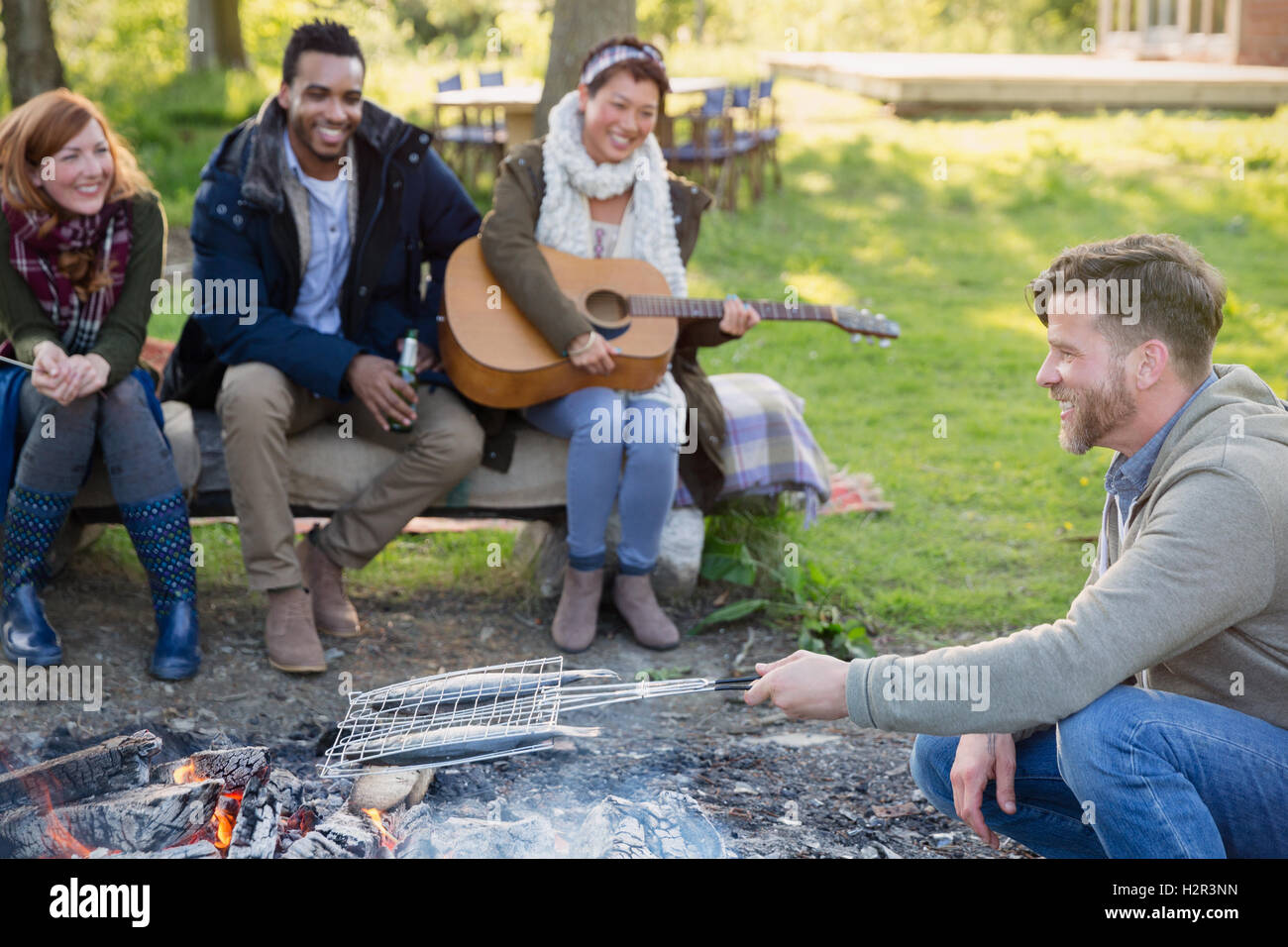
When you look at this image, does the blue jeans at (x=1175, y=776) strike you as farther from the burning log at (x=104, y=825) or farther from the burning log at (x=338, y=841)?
the burning log at (x=104, y=825)

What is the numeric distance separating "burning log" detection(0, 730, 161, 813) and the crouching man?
146 centimetres

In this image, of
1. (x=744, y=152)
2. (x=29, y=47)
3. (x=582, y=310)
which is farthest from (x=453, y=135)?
(x=582, y=310)

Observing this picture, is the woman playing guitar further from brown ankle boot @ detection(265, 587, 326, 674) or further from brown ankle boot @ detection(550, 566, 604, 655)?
brown ankle boot @ detection(265, 587, 326, 674)

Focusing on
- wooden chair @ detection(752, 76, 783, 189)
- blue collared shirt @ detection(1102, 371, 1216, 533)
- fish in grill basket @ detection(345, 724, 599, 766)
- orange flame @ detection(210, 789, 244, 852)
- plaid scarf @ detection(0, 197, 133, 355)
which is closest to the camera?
blue collared shirt @ detection(1102, 371, 1216, 533)

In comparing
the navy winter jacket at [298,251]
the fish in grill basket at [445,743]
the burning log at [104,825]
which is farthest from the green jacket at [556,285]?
the burning log at [104,825]

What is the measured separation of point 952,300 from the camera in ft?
29.3

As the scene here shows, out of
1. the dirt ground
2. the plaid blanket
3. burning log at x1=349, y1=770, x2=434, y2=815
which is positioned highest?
the plaid blanket

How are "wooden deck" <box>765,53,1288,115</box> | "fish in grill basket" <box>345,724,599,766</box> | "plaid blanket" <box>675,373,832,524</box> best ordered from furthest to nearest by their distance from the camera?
1. "wooden deck" <box>765,53,1288,115</box>
2. "plaid blanket" <box>675,373,832,524</box>
3. "fish in grill basket" <box>345,724,599,766</box>

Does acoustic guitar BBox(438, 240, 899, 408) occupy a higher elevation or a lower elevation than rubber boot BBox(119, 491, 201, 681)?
higher

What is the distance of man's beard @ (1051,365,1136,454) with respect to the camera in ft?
7.73

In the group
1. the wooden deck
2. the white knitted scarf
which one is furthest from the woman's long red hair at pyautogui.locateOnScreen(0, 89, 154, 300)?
the wooden deck

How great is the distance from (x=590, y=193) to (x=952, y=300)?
5057 millimetres

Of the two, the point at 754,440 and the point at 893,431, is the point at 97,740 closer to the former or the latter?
the point at 754,440

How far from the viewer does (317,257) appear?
14.1 ft
